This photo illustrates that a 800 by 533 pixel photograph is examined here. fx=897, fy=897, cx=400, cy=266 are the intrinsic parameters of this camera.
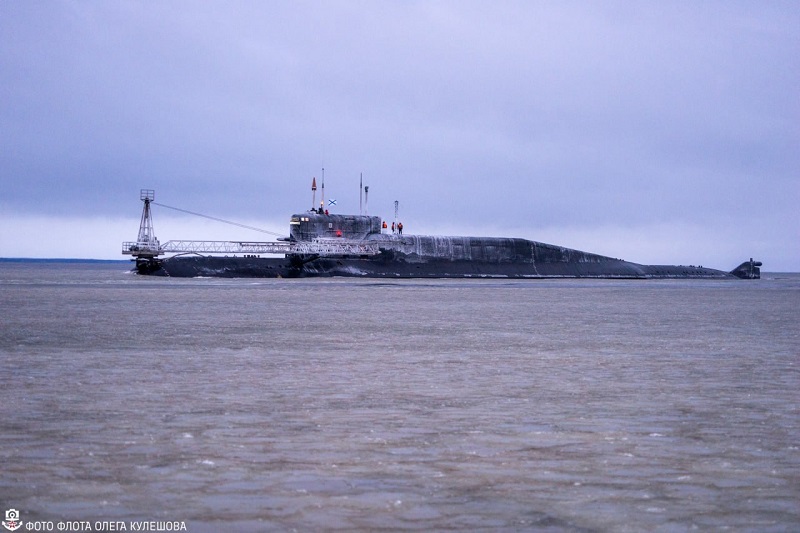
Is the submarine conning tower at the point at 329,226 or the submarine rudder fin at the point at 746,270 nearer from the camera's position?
the submarine conning tower at the point at 329,226

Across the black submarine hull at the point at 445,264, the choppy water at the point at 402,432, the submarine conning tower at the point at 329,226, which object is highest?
the submarine conning tower at the point at 329,226

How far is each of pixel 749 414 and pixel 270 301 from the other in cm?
2664

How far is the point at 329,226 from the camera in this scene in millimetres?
80625

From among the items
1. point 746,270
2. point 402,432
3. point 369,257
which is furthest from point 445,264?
point 402,432

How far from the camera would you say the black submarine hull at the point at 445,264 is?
77375 millimetres

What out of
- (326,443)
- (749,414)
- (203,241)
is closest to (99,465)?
(326,443)

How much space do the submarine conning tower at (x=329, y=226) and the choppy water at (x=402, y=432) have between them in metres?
61.3

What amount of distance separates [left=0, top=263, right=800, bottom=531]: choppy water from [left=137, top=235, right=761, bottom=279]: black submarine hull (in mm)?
59327

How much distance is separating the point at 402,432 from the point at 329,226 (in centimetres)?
7265

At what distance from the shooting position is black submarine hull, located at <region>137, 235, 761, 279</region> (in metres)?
77.4

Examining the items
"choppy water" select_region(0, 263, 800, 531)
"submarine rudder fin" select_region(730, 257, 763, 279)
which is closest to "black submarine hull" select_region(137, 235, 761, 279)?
"submarine rudder fin" select_region(730, 257, 763, 279)

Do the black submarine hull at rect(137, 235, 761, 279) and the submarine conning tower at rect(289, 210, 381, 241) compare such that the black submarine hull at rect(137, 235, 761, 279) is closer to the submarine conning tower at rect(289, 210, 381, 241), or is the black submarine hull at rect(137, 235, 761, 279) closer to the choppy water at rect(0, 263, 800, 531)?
the submarine conning tower at rect(289, 210, 381, 241)

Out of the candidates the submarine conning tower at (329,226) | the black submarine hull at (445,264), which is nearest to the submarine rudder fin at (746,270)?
the black submarine hull at (445,264)

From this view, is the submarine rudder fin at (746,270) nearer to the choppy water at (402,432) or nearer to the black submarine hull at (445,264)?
the black submarine hull at (445,264)
